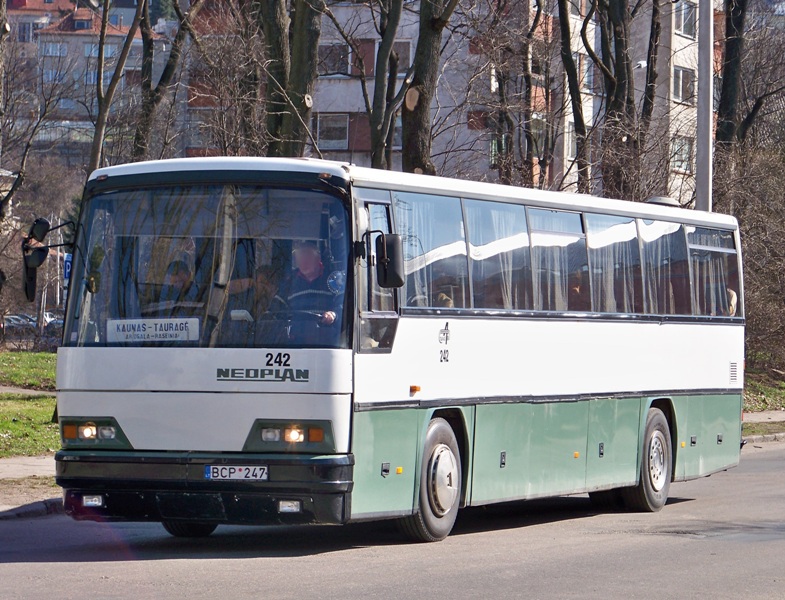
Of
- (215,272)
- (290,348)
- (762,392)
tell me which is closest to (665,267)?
(290,348)

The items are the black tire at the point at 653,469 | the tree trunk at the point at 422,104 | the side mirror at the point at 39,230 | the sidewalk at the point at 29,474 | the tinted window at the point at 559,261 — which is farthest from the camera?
the tree trunk at the point at 422,104

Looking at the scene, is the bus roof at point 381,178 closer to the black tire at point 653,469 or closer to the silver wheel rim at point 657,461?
the black tire at point 653,469

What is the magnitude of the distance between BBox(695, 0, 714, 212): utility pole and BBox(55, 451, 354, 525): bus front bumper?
1456 cm

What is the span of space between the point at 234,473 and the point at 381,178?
2598 millimetres

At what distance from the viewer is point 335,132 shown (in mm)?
61156

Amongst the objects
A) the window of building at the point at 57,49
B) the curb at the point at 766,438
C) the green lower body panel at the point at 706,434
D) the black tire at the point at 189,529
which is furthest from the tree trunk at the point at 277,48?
the window of building at the point at 57,49

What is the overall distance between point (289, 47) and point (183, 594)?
16008 mm

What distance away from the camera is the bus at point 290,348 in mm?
10602

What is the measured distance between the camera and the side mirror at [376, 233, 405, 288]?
423 inches

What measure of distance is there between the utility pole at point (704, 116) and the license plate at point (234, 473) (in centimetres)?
1466

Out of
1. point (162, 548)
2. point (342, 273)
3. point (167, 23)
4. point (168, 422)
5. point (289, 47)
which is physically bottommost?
point (162, 548)

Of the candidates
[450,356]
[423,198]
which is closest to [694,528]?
[450,356]

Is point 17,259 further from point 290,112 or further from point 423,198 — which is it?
point 423,198

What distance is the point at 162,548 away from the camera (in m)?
11.6
